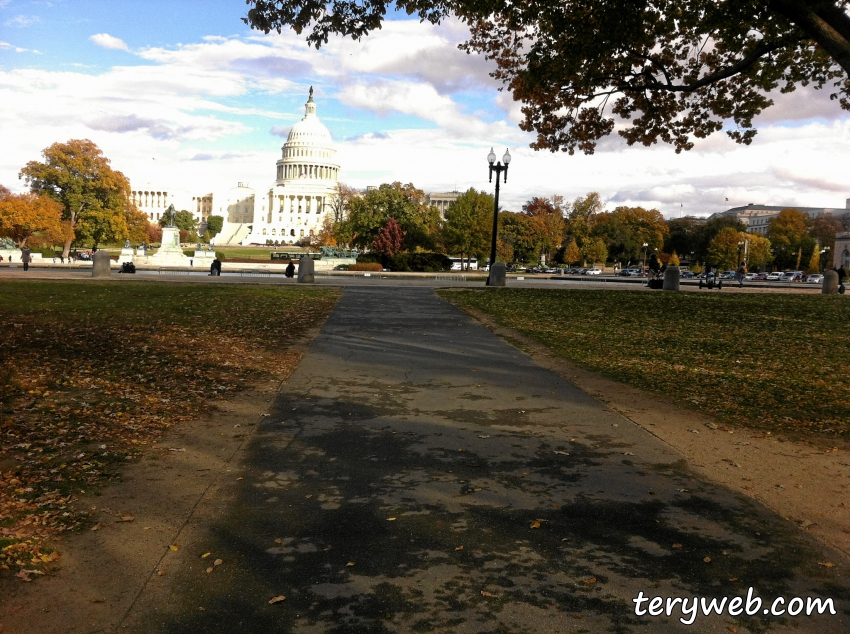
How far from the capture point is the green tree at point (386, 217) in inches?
2896

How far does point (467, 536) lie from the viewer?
16.2 ft

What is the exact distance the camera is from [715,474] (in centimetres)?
654

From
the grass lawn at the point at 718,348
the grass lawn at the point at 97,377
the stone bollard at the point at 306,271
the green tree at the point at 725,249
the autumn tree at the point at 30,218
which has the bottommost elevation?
the grass lawn at the point at 97,377

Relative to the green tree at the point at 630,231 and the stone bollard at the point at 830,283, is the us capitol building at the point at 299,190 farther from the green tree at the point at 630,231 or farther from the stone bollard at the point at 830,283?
the stone bollard at the point at 830,283

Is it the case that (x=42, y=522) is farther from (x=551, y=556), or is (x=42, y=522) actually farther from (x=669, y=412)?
(x=669, y=412)

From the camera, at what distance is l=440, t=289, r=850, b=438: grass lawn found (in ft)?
31.5

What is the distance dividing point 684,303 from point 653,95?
7.45m

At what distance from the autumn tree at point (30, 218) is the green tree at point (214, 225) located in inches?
4830

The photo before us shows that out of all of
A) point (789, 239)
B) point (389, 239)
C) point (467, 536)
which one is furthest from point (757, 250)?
point (467, 536)

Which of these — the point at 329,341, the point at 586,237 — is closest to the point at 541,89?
the point at 329,341

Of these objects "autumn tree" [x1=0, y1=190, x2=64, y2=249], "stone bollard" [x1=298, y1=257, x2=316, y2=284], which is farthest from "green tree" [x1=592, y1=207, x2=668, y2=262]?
"stone bollard" [x1=298, y1=257, x2=316, y2=284]


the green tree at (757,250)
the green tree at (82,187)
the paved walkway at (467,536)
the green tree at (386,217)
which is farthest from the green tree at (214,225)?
the paved walkway at (467,536)

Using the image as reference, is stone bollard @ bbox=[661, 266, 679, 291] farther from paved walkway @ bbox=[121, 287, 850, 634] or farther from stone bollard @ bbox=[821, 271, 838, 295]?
paved walkway @ bbox=[121, 287, 850, 634]

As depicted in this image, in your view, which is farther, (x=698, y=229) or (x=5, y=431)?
(x=698, y=229)
